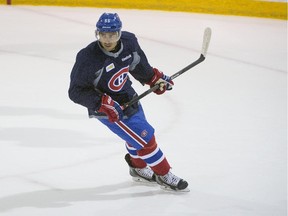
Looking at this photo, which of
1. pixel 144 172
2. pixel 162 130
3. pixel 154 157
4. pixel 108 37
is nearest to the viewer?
pixel 108 37

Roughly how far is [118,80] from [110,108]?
0.17m

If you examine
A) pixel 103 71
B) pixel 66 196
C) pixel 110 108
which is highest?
pixel 103 71

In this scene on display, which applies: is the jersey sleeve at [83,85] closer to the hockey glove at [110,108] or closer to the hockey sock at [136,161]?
the hockey glove at [110,108]

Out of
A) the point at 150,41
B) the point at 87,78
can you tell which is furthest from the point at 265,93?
the point at 87,78

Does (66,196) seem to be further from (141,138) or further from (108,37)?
(108,37)

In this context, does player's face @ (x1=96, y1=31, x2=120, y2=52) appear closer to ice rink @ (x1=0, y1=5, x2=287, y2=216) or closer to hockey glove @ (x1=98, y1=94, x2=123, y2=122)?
hockey glove @ (x1=98, y1=94, x2=123, y2=122)

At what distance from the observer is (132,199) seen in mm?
3355

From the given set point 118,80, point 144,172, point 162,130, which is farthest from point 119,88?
point 162,130

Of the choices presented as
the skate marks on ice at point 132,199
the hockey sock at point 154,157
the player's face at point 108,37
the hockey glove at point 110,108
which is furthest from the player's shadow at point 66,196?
the player's face at point 108,37

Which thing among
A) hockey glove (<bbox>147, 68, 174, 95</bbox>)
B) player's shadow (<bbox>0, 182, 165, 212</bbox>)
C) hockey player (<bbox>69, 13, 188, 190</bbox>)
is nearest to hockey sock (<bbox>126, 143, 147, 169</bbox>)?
hockey player (<bbox>69, 13, 188, 190</bbox>)

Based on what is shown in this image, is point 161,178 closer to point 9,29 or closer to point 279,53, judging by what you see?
point 279,53

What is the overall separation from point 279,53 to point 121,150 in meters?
2.86

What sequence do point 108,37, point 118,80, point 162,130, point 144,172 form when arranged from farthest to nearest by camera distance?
point 162,130, point 144,172, point 118,80, point 108,37

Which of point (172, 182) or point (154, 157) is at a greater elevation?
point (154, 157)
